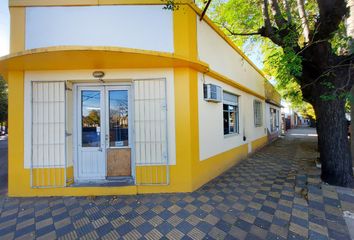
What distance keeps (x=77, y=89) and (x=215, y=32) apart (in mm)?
4312

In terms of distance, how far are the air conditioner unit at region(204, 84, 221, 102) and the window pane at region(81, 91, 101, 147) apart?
2752 millimetres

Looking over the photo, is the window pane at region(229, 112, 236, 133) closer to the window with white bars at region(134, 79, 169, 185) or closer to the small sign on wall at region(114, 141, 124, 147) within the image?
the window with white bars at region(134, 79, 169, 185)

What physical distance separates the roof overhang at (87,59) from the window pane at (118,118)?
737 mm

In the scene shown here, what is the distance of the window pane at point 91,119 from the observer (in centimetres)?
464

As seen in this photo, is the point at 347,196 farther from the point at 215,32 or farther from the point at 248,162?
the point at 215,32

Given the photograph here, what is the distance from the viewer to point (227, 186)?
461cm

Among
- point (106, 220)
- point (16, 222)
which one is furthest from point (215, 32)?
point (16, 222)

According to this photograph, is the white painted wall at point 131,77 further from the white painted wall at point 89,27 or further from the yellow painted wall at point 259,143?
the yellow painted wall at point 259,143

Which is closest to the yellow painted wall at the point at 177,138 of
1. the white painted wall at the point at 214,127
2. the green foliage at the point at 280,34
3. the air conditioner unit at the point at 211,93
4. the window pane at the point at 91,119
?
the white painted wall at the point at 214,127

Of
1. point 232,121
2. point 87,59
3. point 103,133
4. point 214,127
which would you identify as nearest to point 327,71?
point 214,127

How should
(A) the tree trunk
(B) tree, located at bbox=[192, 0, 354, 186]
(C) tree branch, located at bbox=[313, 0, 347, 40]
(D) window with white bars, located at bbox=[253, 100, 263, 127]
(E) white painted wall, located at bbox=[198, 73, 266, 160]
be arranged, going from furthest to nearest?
(D) window with white bars, located at bbox=[253, 100, 263, 127] < (E) white painted wall, located at bbox=[198, 73, 266, 160] < (A) the tree trunk < (B) tree, located at bbox=[192, 0, 354, 186] < (C) tree branch, located at bbox=[313, 0, 347, 40]

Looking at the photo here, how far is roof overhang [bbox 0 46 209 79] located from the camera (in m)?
3.40

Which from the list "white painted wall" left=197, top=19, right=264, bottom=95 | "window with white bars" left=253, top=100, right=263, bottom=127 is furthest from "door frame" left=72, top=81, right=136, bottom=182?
"window with white bars" left=253, top=100, right=263, bottom=127

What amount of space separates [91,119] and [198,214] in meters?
3.33
